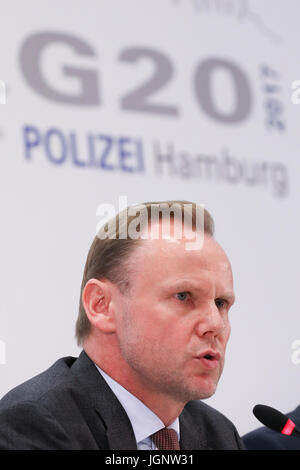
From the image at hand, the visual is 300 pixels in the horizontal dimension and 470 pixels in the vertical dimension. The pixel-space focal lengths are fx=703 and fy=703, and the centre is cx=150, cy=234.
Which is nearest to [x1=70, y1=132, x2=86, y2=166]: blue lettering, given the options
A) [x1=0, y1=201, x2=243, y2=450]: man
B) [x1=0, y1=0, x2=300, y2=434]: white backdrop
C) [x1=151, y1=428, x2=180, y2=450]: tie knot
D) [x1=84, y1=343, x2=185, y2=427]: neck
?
[x1=0, y1=0, x2=300, y2=434]: white backdrop

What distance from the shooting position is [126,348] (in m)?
1.73

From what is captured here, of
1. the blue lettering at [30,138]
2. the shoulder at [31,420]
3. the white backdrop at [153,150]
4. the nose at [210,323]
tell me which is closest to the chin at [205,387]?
the nose at [210,323]

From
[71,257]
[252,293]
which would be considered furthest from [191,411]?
[252,293]

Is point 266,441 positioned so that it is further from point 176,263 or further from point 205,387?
point 176,263

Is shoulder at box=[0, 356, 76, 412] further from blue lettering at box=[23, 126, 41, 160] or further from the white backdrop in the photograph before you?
blue lettering at box=[23, 126, 41, 160]

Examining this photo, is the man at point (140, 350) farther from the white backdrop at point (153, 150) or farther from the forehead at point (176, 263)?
the white backdrop at point (153, 150)

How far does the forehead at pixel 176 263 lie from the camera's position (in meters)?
1.67

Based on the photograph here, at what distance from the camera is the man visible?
5.27 feet

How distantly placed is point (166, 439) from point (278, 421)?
0.91ft

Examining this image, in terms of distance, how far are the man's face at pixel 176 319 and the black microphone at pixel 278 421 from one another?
0.16 metres

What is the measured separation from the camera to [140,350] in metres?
1.70

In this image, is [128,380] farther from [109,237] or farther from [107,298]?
[109,237]

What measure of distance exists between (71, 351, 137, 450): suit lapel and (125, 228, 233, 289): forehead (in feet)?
0.89

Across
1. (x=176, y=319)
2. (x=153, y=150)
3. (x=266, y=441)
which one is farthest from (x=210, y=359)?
(x=153, y=150)
